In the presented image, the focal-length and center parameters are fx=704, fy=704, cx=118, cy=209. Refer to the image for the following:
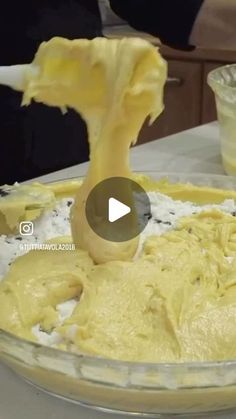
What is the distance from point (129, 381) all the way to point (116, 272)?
147 millimetres

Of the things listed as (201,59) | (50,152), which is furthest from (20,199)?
(201,59)

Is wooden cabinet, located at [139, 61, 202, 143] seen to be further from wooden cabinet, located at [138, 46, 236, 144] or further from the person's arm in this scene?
the person's arm

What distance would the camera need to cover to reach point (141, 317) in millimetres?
562

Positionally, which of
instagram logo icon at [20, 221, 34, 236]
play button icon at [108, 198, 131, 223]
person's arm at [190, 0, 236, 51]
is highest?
play button icon at [108, 198, 131, 223]

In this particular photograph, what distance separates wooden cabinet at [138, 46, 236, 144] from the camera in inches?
86.3

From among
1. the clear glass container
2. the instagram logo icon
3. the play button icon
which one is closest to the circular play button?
the play button icon

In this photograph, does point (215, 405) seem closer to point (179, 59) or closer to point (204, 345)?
point (204, 345)

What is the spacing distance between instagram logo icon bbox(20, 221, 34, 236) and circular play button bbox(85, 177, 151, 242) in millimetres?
110

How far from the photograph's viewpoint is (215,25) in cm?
Answer: 116

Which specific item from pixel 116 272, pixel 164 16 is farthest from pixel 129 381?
pixel 164 16

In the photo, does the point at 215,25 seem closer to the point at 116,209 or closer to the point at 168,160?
the point at 168,160

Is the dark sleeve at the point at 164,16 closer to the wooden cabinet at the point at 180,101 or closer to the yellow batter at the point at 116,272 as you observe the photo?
the yellow batter at the point at 116,272

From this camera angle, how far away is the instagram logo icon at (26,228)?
0.75 metres

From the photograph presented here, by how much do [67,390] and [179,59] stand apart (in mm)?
1827
